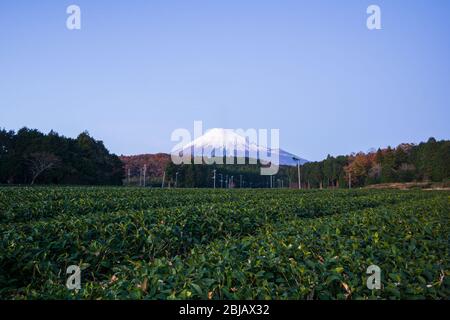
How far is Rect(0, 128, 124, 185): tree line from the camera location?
66744 millimetres

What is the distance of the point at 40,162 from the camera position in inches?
2645

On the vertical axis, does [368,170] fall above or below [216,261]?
above

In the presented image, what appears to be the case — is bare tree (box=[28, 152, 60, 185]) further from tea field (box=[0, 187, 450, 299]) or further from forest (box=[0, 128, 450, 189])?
tea field (box=[0, 187, 450, 299])

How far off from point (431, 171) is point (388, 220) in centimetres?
10989

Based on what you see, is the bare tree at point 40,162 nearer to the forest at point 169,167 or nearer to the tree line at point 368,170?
the forest at point 169,167

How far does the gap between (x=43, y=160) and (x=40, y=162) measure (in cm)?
60

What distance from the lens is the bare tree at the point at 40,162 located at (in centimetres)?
6669

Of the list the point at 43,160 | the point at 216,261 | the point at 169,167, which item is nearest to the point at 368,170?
the point at 169,167

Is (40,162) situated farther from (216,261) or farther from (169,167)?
(216,261)

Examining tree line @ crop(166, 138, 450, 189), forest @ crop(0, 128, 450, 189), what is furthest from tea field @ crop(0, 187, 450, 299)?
tree line @ crop(166, 138, 450, 189)

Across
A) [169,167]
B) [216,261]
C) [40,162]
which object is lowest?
[216,261]

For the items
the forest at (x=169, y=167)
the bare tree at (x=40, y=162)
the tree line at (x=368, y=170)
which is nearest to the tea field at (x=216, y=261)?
the bare tree at (x=40, y=162)

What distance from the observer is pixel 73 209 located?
14781mm
